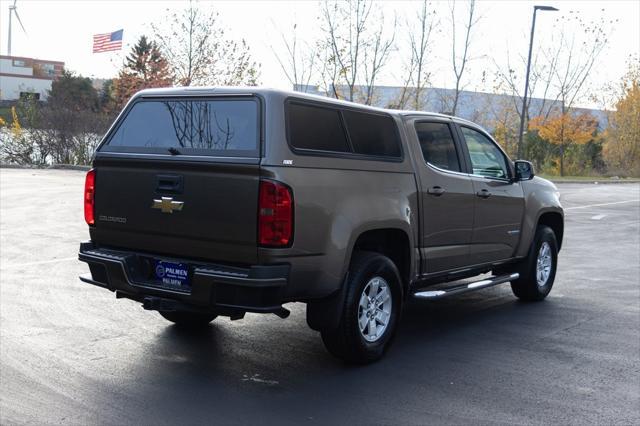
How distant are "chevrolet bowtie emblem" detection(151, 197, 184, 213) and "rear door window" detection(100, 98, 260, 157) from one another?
14.2 inches

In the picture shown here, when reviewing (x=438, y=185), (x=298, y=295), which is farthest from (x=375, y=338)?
(x=438, y=185)

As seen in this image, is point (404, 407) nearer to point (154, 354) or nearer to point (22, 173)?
point (154, 354)

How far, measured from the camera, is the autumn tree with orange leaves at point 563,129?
44344 millimetres

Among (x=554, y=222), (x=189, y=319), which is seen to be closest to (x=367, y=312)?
(x=189, y=319)

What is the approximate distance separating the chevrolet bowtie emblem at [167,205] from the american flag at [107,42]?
122 feet

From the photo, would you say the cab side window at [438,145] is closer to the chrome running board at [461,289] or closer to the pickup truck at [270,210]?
the pickup truck at [270,210]

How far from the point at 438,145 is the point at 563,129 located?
131 ft

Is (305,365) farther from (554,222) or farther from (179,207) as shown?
(554,222)

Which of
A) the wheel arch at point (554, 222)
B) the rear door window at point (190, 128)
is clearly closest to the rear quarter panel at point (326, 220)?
the rear door window at point (190, 128)

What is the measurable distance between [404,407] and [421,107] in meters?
34.8

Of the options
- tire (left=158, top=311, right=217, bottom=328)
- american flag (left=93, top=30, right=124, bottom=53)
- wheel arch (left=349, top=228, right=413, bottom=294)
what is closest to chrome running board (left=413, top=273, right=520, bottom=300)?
wheel arch (left=349, top=228, right=413, bottom=294)

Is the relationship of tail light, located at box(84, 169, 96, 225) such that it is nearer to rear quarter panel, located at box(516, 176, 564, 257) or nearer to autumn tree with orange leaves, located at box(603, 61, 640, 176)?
rear quarter panel, located at box(516, 176, 564, 257)

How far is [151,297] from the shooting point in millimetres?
5398

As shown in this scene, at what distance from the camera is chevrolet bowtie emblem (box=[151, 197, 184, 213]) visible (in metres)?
5.37
